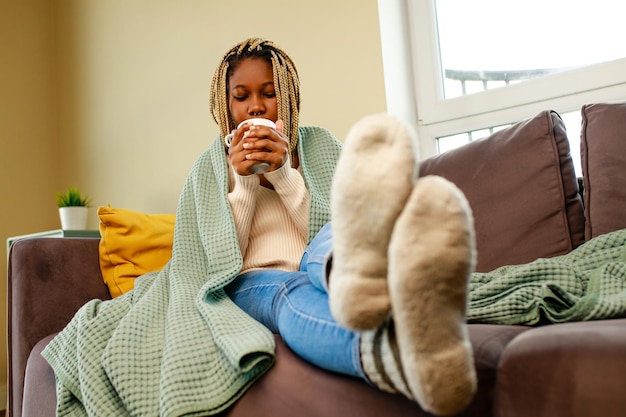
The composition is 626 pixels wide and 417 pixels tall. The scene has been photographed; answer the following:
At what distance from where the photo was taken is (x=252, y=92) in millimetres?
1366

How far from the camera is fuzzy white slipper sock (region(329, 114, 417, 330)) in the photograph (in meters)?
0.53

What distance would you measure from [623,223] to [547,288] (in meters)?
0.38

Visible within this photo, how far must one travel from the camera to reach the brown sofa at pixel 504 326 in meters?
0.49

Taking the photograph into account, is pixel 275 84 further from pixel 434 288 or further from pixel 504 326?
pixel 434 288

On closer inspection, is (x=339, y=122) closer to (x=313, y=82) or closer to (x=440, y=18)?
(x=313, y=82)

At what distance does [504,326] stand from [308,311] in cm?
26

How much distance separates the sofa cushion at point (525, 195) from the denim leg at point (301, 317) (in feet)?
1.57

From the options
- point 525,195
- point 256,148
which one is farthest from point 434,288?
point 525,195

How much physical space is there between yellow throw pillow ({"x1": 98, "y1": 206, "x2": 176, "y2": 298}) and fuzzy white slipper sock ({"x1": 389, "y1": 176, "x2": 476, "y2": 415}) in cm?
119

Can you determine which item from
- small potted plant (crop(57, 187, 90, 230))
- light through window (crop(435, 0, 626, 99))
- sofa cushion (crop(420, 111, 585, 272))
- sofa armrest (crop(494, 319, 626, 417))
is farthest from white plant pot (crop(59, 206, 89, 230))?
sofa armrest (crop(494, 319, 626, 417))

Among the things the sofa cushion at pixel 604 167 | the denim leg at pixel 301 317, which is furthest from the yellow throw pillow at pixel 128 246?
the sofa cushion at pixel 604 167

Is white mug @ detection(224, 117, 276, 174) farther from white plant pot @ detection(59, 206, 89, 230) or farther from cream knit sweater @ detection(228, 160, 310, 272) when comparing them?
white plant pot @ detection(59, 206, 89, 230)

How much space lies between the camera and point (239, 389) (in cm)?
81

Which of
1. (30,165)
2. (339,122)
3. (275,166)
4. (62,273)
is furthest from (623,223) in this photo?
(30,165)
